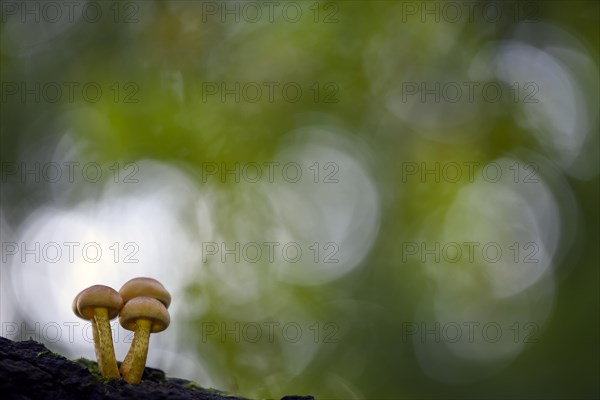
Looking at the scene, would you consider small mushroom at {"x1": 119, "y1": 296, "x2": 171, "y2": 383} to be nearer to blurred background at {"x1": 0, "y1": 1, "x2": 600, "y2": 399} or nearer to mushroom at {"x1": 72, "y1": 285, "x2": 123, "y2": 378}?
mushroom at {"x1": 72, "y1": 285, "x2": 123, "y2": 378}

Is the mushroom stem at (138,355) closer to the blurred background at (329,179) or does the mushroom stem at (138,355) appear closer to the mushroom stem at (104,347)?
the mushroom stem at (104,347)

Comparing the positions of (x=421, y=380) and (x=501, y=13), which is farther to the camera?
(x=501, y=13)

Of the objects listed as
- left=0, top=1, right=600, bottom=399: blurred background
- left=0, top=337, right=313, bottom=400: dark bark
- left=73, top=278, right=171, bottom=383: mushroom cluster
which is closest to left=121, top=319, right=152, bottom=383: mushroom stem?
left=73, top=278, right=171, bottom=383: mushroom cluster

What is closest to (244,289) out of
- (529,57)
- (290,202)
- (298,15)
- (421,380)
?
(290,202)

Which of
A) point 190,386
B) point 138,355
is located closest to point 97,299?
point 138,355

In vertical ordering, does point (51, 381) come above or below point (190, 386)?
below

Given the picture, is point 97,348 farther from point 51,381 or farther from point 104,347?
point 51,381

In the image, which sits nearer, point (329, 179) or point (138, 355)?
point (138, 355)

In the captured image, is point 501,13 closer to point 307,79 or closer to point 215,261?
point 307,79
